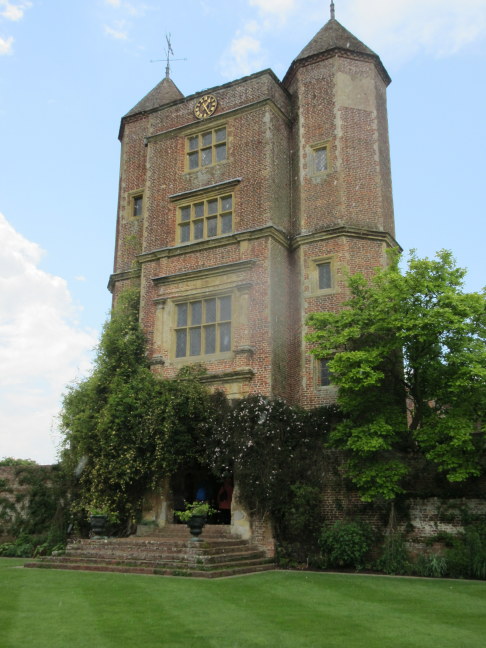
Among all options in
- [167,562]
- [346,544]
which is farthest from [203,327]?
[346,544]

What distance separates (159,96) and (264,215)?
9698mm

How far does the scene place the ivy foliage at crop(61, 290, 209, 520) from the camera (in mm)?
16359

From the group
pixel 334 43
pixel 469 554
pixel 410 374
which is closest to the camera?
pixel 469 554

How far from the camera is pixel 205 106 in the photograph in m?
21.0

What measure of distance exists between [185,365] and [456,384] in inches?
316

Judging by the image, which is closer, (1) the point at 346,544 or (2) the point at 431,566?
(2) the point at 431,566

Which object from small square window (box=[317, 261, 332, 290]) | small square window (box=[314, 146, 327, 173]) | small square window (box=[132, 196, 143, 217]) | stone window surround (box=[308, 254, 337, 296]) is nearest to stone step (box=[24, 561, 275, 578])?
stone window surround (box=[308, 254, 337, 296])

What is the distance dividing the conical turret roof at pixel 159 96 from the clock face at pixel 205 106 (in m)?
3.35

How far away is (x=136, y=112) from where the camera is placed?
24062 mm

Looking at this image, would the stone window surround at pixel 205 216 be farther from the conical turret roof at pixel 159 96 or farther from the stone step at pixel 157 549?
the stone step at pixel 157 549

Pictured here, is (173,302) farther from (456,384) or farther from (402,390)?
(456,384)

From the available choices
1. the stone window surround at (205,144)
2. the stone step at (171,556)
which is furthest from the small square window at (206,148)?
the stone step at (171,556)

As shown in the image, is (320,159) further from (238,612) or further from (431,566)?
(238,612)

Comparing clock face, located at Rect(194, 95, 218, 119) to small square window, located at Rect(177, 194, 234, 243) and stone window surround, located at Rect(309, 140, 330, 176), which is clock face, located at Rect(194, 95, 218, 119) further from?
stone window surround, located at Rect(309, 140, 330, 176)
